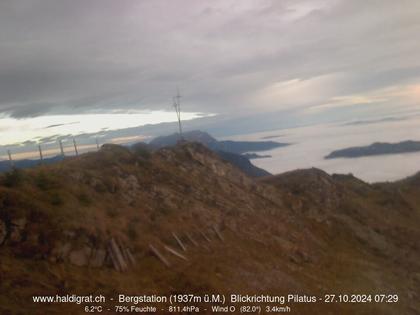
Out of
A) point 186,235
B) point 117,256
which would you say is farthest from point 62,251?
point 186,235

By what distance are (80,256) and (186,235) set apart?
17.5 ft

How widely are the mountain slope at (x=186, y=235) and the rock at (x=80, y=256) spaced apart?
33mm

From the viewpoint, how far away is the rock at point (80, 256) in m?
12.2

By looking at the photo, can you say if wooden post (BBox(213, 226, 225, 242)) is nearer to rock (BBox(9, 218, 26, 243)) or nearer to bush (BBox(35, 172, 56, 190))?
bush (BBox(35, 172, 56, 190))

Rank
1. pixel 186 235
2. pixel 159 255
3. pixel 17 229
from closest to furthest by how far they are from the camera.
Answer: pixel 17 229, pixel 159 255, pixel 186 235

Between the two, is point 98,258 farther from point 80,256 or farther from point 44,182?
point 44,182

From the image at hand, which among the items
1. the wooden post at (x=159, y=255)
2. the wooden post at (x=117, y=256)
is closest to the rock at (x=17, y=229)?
the wooden post at (x=117, y=256)

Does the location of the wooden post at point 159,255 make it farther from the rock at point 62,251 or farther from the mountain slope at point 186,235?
the rock at point 62,251

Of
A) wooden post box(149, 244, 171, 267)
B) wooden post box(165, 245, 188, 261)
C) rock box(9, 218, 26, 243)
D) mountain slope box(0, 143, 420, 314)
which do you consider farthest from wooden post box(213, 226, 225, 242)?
rock box(9, 218, 26, 243)

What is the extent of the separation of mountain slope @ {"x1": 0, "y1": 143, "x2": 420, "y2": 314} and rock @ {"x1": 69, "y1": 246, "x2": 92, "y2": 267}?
0.11 ft

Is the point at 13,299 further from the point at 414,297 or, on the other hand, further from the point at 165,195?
the point at 414,297

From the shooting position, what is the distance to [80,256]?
488 inches

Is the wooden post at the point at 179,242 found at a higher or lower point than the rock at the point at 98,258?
lower

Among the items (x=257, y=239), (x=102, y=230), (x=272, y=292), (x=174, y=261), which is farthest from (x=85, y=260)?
(x=257, y=239)
